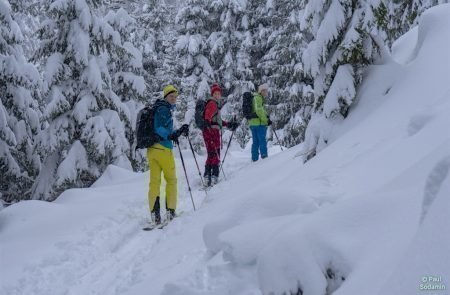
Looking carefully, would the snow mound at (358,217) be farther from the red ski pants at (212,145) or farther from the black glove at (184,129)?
the red ski pants at (212,145)

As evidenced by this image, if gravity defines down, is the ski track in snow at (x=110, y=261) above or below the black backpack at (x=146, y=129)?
below

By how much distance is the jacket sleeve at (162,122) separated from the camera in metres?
7.63

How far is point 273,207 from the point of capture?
14.6ft

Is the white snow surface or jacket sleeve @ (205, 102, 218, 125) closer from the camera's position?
the white snow surface

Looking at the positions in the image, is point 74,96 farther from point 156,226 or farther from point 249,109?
point 156,226

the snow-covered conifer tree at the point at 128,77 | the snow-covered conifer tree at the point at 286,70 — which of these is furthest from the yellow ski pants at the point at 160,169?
the snow-covered conifer tree at the point at 286,70

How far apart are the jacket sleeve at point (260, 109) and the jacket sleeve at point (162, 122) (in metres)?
4.52

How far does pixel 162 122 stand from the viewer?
305 inches

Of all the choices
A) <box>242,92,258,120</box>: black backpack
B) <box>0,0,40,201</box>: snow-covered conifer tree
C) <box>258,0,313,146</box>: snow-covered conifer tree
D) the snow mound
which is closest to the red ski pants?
<box>242,92,258,120</box>: black backpack

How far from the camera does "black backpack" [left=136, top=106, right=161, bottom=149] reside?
7.61m

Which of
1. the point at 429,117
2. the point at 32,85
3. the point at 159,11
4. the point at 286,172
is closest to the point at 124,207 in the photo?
the point at 286,172

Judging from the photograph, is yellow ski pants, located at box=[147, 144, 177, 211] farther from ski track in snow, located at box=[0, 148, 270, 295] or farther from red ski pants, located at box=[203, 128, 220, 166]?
red ski pants, located at box=[203, 128, 220, 166]

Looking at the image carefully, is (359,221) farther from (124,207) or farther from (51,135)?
(51,135)

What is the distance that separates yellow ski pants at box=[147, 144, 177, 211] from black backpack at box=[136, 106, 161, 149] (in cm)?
16
